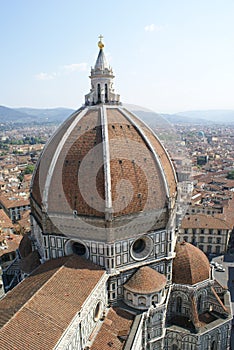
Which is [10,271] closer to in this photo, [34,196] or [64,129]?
[34,196]

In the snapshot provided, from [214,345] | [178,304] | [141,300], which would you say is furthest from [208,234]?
[141,300]

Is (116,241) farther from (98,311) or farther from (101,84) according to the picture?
(101,84)

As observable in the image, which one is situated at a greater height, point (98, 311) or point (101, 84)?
point (101, 84)

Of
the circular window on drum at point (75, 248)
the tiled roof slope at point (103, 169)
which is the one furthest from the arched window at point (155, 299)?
the tiled roof slope at point (103, 169)

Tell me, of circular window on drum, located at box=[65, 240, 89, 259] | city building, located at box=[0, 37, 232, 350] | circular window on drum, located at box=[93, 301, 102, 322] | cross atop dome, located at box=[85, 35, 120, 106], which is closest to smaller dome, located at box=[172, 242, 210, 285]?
city building, located at box=[0, 37, 232, 350]

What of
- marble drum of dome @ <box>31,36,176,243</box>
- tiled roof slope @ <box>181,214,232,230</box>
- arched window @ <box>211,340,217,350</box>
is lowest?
arched window @ <box>211,340,217,350</box>

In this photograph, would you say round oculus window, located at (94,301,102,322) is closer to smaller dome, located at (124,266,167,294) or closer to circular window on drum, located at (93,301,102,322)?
circular window on drum, located at (93,301,102,322)
